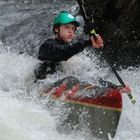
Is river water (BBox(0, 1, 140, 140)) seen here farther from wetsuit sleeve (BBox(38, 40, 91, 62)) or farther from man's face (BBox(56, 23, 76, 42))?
man's face (BBox(56, 23, 76, 42))

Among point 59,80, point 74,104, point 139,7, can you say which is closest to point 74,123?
point 74,104

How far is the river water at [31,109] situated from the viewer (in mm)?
6566

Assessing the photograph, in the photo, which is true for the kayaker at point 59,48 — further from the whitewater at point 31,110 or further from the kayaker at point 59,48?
the whitewater at point 31,110

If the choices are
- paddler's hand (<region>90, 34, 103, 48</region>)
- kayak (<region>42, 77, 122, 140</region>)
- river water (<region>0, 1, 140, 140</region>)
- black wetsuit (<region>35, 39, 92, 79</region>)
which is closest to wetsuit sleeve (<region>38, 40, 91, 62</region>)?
black wetsuit (<region>35, 39, 92, 79</region>)

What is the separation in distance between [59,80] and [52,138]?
955 millimetres

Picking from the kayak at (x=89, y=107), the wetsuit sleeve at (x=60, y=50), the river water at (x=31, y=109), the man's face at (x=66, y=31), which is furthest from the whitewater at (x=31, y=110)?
the man's face at (x=66, y=31)

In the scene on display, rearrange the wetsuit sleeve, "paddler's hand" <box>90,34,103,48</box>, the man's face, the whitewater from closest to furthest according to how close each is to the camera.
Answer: the whitewater, "paddler's hand" <box>90,34,103,48</box>, the wetsuit sleeve, the man's face

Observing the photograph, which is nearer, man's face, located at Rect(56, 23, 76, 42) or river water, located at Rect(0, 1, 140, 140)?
river water, located at Rect(0, 1, 140, 140)

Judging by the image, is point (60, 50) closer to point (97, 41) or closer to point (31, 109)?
point (97, 41)

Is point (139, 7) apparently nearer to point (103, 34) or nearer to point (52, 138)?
point (103, 34)

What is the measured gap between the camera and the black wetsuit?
713cm

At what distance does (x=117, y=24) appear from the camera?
1085cm

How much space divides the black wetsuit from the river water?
0.58ft

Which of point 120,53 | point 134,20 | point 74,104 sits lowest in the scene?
point 120,53
